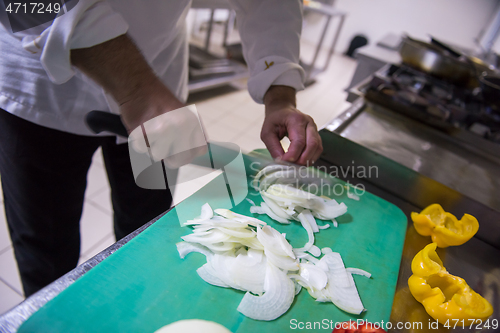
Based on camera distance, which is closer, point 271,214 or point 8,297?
point 271,214

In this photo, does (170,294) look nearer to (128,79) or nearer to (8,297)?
(128,79)

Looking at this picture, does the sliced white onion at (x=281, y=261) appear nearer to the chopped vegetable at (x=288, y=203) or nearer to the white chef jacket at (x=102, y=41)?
Answer: the chopped vegetable at (x=288, y=203)

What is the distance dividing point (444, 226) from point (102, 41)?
855 mm

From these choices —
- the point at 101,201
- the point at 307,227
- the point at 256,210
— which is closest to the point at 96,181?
the point at 101,201

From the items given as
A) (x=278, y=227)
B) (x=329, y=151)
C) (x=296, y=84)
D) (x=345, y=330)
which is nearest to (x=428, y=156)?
(x=329, y=151)

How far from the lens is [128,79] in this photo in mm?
521

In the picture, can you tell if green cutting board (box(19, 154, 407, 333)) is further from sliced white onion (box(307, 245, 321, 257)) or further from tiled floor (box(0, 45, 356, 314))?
tiled floor (box(0, 45, 356, 314))

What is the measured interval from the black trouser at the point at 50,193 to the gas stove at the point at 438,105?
0.99 metres

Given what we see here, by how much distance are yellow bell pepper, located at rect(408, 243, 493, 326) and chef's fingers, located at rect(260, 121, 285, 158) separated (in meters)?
0.41

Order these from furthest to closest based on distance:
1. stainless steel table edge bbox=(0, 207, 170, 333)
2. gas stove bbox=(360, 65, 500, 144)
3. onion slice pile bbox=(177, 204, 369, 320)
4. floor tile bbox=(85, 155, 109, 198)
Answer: floor tile bbox=(85, 155, 109, 198) < gas stove bbox=(360, 65, 500, 144) < onion slice pile bbox=(177, 204, 369, 320) < stainless steel table edge bbox=(0, 207, 170, 333)

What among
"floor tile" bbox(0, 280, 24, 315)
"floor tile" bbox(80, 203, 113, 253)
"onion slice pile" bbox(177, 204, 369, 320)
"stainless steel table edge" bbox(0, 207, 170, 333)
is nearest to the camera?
"stainless steel table edge" bbox(0, 207, 170, 333)

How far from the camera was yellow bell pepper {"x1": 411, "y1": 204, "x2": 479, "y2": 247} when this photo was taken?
72cm

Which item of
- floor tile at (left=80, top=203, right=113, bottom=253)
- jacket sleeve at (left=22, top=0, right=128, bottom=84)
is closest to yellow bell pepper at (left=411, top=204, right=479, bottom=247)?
jacket sleeve at (left=22, top=0, right=128, bottom=84)

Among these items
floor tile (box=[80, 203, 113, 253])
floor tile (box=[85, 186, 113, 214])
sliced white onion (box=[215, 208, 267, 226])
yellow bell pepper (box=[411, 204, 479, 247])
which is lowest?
floor tile (box=[80, 203, 113, 253])
